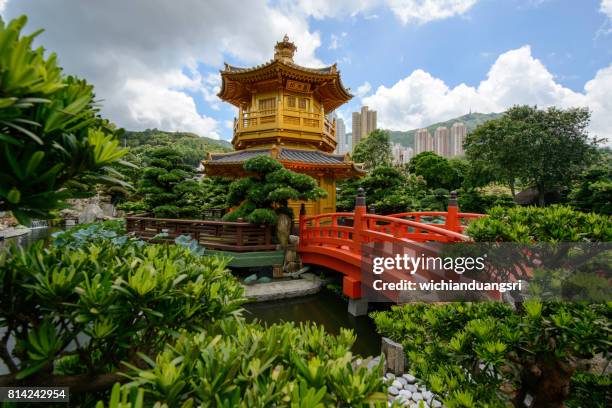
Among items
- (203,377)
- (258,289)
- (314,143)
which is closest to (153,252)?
(203,377)

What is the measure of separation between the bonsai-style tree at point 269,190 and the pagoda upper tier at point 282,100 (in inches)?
140

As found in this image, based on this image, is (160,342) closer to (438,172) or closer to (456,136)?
(438,172)

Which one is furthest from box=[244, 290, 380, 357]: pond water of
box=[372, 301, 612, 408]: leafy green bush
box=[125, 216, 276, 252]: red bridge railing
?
box=[372, 301, 612, 408]: leafy green bush

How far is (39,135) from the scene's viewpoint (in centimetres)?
126

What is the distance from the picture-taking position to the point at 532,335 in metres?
1.73

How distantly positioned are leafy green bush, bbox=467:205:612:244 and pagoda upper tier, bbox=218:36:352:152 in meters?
9.73

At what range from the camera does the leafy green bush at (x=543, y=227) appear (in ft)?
5.96

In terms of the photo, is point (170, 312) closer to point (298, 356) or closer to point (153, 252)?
point (153, 252)

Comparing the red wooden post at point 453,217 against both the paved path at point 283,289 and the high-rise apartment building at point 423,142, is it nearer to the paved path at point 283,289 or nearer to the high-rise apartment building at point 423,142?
the paved path at point 283,289

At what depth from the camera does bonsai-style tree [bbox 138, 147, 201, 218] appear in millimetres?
10227

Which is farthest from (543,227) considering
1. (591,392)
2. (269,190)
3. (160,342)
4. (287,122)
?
(287,122)

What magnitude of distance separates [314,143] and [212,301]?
1078 centimetres

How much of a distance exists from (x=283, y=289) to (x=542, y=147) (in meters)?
21.6

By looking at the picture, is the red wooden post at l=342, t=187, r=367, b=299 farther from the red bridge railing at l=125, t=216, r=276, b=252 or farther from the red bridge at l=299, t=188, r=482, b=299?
the red bridge railing at l=125, t=216, r=276, b=252
